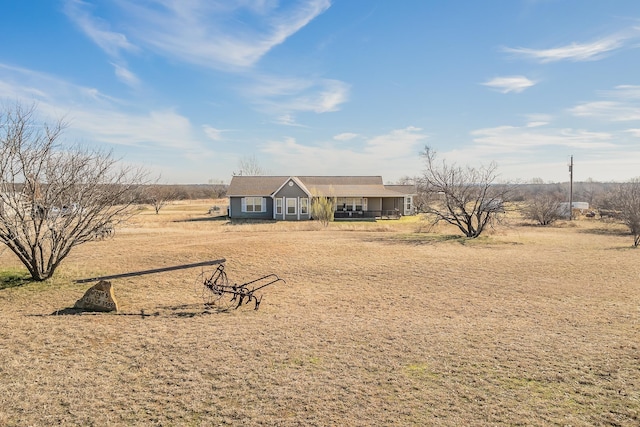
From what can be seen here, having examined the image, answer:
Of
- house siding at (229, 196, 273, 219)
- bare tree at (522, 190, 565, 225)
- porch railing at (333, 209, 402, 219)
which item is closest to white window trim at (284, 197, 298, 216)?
house siding at (229, 196, 273, 219)

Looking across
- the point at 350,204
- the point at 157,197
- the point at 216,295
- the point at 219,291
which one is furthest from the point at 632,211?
the point at 157,197

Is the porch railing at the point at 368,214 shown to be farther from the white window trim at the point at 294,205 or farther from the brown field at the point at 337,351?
the brown field at the point at 337,351

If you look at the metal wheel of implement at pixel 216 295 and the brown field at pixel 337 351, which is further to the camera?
the metal wheel of implement at pixel 216 295

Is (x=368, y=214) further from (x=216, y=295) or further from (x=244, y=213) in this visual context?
(x=216, y=295)

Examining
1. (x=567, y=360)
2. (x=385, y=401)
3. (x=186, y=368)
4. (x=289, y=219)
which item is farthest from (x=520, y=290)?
(x=289, y=219)

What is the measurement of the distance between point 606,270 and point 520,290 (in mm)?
5310

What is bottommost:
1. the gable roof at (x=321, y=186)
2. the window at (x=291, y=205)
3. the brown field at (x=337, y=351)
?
the brown field at (x=337, y=351)

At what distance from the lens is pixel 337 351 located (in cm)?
725

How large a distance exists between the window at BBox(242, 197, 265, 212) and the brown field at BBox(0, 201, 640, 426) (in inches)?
943

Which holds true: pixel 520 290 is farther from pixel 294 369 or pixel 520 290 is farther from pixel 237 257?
pixel 237 257

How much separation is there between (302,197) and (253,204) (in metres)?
5.04

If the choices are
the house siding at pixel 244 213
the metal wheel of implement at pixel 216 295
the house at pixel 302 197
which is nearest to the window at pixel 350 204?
the house at pixel 302 197

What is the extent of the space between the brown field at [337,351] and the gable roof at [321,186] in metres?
24.4

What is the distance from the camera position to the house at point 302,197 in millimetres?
37156
